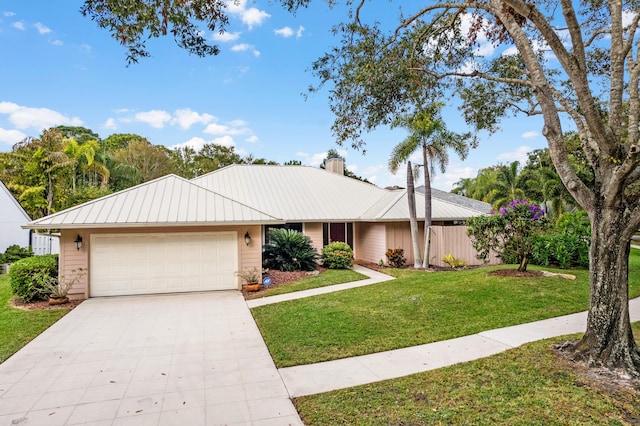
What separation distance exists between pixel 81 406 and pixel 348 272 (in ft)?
32.6

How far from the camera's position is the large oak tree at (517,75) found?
4.45 metres

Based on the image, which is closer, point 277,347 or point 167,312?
point 277,347

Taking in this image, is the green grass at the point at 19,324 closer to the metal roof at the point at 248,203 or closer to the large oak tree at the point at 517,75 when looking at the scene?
the metal roof at the point at 248,203

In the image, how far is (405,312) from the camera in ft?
24.8

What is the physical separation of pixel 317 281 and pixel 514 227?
6.30 metres

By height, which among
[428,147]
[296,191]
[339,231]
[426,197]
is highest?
[428,147]

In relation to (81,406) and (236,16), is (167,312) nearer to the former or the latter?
(81,406)

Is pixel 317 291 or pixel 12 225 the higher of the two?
pixel 12 225

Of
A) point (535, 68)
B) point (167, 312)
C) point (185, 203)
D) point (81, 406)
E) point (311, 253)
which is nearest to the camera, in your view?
point (81, 406)

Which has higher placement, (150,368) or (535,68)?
(535,68)

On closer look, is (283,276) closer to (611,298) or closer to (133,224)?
(133,224)

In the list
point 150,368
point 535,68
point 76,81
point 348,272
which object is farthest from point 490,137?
point 76,81

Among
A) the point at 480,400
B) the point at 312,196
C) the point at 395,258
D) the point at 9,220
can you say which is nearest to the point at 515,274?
the point at 395,258

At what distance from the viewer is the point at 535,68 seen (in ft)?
16.5
